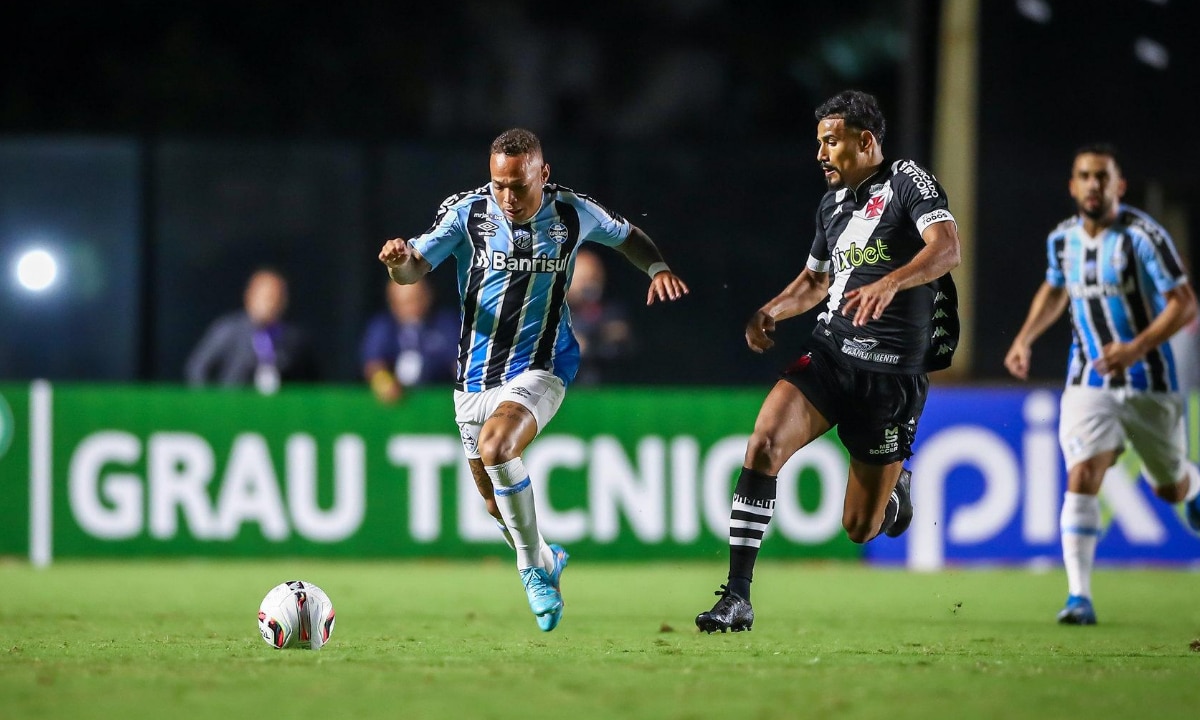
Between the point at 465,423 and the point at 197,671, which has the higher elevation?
the point at 465,423

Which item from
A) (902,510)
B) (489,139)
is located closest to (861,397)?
(902,510)


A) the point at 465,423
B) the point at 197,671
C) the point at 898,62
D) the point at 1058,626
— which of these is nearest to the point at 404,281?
the point at 465,423

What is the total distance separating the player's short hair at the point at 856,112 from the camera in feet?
26.3

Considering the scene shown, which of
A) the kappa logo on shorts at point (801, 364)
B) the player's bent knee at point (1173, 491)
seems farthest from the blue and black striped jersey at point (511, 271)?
the player's bent knee at point (1173, 491)

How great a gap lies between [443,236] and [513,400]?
0.85 meters

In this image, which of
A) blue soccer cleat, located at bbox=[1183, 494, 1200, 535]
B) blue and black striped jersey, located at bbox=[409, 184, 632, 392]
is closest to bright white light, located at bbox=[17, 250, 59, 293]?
blue and black striped jersey, located at bbox=[409, 184, 632, 392]

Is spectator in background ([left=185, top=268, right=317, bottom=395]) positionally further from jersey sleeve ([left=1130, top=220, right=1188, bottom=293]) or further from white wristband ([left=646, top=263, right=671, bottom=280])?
jersey sleeve ([left=1130, top=220, right=1188, bottom=293])

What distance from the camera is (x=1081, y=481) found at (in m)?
9.45

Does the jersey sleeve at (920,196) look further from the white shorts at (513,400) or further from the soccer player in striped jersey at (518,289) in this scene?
the white shorts at (513,400)

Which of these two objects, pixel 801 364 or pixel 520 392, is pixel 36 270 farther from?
pixel 801 364

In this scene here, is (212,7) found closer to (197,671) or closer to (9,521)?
(9,521)

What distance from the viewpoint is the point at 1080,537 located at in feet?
30.6

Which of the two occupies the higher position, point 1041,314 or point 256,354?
point 256,354

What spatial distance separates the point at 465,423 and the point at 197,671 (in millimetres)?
2462
